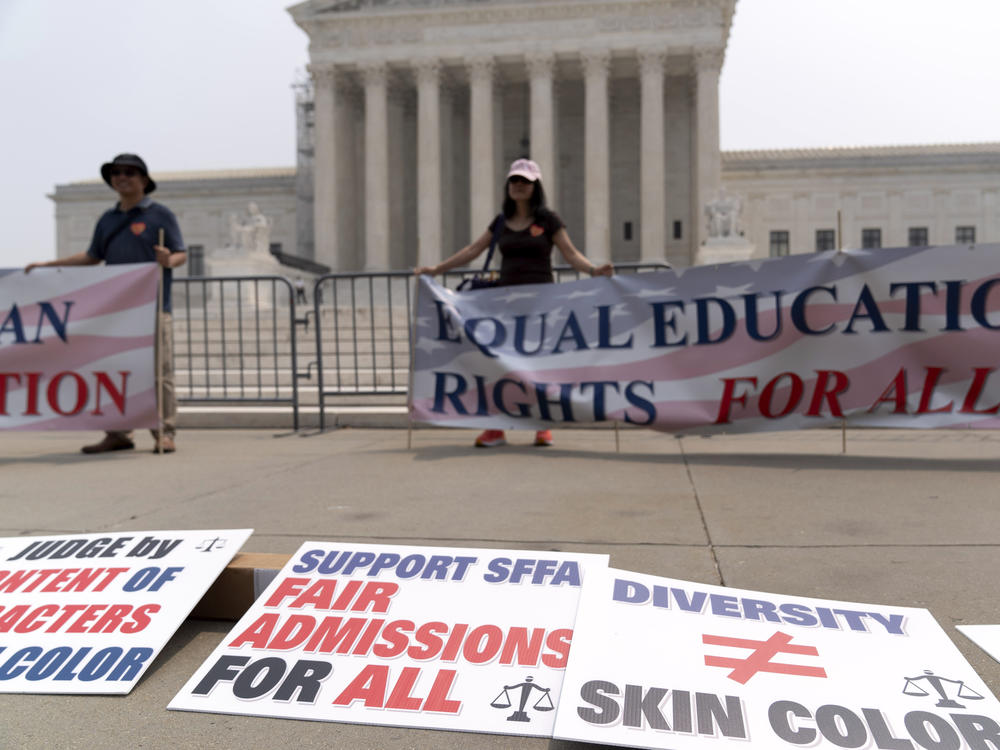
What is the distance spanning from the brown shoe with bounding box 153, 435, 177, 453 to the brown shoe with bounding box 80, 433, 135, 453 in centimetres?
34

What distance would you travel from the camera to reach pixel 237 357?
40.8 feet

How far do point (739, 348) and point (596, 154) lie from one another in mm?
32463

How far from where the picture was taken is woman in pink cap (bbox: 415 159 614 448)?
6.27m

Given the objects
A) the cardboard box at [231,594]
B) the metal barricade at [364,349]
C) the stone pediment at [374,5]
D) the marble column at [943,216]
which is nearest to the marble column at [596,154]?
the stone pediment at [374,5]

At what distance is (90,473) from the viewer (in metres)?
5.34

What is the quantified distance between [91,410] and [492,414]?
3043 mm

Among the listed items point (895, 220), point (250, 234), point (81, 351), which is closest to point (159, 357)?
point (81, 351)

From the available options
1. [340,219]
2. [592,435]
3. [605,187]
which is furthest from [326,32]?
[592,435]

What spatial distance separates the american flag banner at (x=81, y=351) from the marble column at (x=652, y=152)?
104 ft

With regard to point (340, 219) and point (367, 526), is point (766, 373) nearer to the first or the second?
point (367, 526)

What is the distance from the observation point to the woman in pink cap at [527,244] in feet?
20.6

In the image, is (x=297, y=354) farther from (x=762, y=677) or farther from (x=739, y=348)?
(x=762, y=677)

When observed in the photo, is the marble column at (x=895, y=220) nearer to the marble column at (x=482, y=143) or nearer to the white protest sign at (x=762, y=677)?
the marble column at (x=482, y=143)

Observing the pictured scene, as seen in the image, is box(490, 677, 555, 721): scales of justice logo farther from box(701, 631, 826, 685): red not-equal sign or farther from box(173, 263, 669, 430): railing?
box(173, 263, 669, 430): railing
